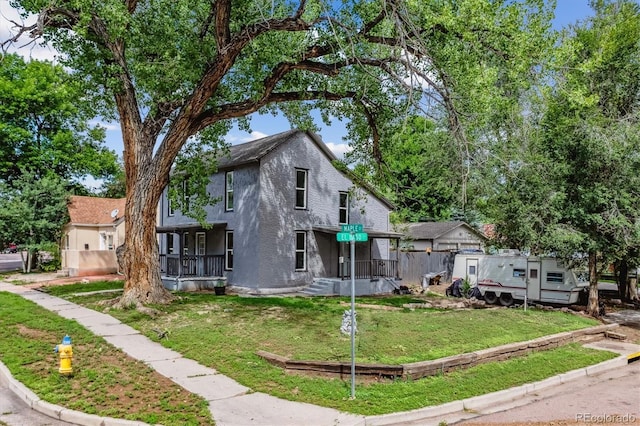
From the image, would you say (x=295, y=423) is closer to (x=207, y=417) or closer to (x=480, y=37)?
(x=207, y=417)

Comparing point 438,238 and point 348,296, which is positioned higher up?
point 438,238

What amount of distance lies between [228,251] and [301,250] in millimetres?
3437

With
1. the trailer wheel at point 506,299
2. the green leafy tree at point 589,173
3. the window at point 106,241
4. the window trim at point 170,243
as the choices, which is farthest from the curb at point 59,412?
the window at point 106,241

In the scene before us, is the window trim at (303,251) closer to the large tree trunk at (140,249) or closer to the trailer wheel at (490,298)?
the large tree trunk at (140,249)

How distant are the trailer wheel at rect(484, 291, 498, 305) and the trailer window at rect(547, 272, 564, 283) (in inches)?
90.2

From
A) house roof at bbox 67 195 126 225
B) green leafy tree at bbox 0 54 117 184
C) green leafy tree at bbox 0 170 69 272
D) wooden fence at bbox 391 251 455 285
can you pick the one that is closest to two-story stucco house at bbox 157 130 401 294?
wooden fence at bbox 391 251 455 285

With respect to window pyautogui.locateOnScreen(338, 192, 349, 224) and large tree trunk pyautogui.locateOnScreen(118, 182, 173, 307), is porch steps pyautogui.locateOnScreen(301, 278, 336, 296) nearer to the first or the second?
window pyautogui.locateOnScreen(338, 192, 349, 224)

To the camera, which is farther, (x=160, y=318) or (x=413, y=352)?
(x=160, y=318)

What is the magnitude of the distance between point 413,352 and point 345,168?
1079 centimetres

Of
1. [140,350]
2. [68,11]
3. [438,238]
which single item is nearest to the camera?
[140,350]

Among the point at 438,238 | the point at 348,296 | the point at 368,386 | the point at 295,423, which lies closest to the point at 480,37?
the point at 368,386

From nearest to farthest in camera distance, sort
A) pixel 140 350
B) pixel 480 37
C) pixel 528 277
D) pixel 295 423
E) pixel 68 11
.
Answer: pixel 295 423 < pixel 140 350 < pixel 480 37 < pixel 68 11 < pixel 528 277

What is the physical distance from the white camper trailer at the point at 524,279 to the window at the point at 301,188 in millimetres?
8229

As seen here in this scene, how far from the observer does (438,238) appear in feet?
105
